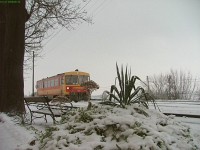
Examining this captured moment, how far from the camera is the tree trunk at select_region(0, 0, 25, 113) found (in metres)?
10.5

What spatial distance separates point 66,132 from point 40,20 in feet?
43.6

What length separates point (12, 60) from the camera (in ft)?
35.2

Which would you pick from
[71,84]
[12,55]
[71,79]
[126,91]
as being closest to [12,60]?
[12,55]

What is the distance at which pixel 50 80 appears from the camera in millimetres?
29281

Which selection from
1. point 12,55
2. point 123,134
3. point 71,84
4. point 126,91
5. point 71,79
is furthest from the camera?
point 71,79

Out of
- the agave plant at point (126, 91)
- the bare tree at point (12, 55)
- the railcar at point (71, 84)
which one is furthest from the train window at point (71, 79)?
the agave plant at point (126, 91)

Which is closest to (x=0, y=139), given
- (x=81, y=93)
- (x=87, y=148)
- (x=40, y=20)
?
(x=87, y=148)

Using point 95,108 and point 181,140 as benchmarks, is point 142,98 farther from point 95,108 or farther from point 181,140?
point 181,140

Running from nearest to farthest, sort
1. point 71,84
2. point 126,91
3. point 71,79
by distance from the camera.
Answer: point 126,91 → point 71,84 → point 71,79

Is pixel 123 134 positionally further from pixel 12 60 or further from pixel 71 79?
pixel 71 79

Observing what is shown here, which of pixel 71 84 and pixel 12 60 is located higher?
pixel 12 60

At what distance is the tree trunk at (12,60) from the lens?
10477 millimetres

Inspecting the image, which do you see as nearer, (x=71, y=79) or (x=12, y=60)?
(x=12, y=60)

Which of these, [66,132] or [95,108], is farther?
[95,108]
